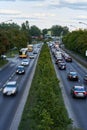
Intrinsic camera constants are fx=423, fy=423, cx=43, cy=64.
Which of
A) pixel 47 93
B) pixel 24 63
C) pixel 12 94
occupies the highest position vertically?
pixel 47 93

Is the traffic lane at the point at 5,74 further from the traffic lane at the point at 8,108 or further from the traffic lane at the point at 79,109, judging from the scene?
the traffic lane at the point at 79,109

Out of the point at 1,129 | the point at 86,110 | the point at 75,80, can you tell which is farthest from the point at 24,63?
the point at 1,129

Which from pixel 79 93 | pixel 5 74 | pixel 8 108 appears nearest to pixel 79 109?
pixel 79 93

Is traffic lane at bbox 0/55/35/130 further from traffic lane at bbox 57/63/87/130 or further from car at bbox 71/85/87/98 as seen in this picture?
car at bbox 71/85/87/98

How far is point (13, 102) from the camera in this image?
4338 cm

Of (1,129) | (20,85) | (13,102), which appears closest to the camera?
(1,129)

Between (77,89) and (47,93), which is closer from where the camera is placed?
(47,93)

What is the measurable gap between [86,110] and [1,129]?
10.7 meters

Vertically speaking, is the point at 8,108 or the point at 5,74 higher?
the point at 8,108

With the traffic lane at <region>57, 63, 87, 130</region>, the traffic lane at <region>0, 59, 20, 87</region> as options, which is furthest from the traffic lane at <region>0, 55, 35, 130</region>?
the traffic lane at <region>0, 59, 20, 87</region>

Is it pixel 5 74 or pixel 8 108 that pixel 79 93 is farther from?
pixel 5 74

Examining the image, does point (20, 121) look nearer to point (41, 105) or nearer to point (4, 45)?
point (41, 105)

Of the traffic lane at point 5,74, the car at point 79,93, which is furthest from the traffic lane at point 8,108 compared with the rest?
the traffic lane at point 5,74

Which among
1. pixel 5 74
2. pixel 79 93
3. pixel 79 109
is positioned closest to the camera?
pixel 79 109
